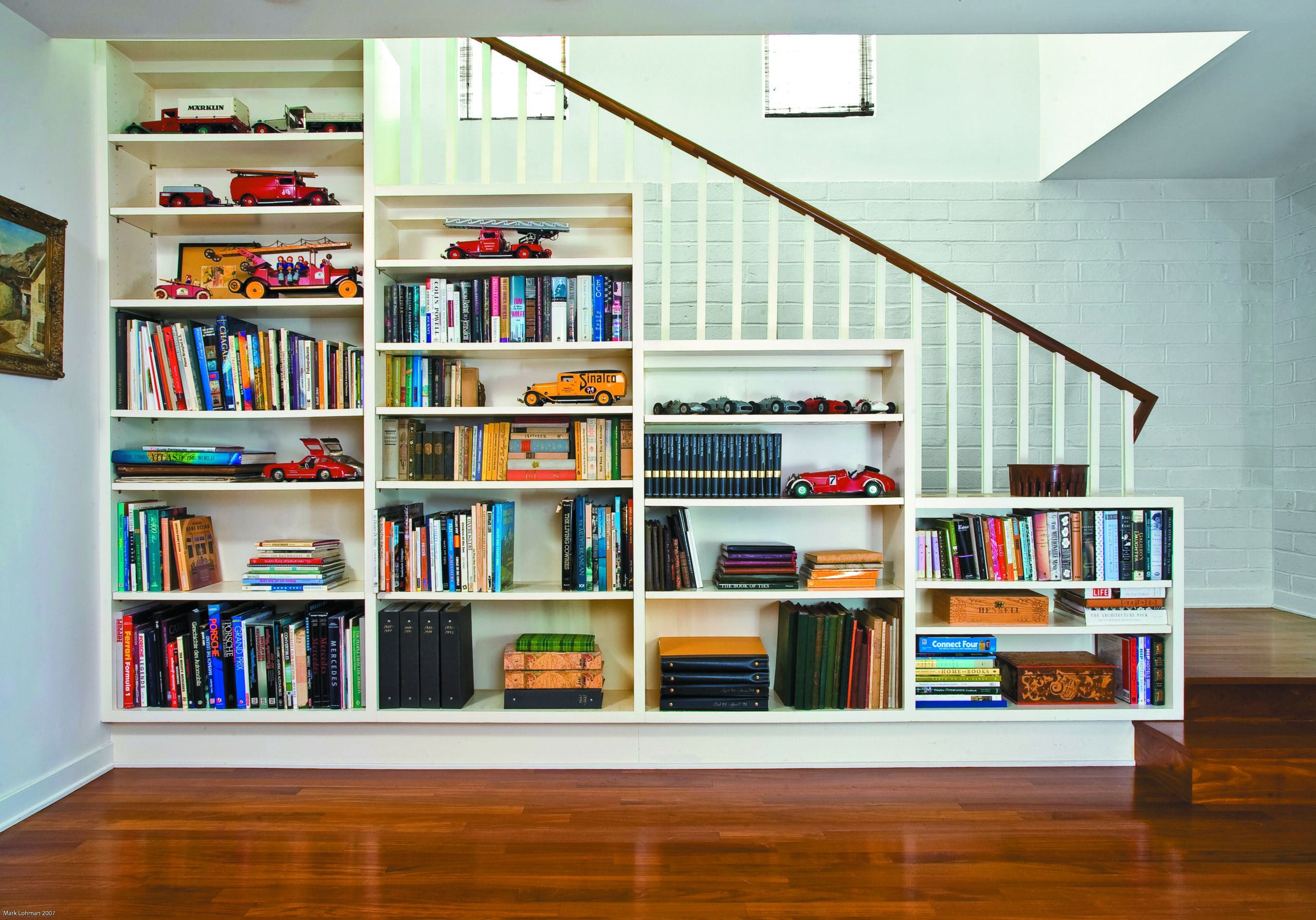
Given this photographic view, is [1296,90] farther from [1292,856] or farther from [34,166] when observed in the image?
[34,166]

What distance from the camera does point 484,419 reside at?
10.1 ft

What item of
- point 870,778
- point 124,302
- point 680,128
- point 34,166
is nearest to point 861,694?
point 870,778

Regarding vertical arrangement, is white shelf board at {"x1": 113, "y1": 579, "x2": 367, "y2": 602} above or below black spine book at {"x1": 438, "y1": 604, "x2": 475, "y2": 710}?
above

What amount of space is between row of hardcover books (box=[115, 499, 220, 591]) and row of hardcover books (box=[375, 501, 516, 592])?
738mm

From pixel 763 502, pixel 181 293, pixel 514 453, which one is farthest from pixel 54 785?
pixel 763 502

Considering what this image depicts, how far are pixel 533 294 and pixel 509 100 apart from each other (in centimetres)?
157

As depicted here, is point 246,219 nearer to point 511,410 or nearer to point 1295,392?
point 511,410

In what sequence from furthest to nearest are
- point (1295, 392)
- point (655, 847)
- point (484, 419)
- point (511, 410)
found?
point (1295, 392) < point (484, 419) < point (511, 410) < point (655, 847)

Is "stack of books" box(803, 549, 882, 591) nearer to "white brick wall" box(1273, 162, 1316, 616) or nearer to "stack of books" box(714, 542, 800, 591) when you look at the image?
"stack of books" box(714, 542, 800, 591)

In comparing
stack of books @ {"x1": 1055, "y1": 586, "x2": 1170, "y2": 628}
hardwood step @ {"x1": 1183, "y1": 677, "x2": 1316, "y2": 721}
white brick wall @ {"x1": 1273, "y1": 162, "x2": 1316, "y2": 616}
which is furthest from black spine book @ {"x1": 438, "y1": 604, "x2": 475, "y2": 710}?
white brick wall @ {"x1": 1273, "y1": 162, "x2": 1316, "y2": 616}

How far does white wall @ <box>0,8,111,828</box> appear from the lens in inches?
95.3

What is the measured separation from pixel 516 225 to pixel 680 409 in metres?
0.92

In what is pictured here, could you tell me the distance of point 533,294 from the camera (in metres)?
2.85

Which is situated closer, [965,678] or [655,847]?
[655,847]
